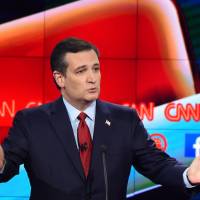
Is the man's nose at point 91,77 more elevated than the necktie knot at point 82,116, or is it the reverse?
the man's nose at point 91,77

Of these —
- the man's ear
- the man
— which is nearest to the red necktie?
the man

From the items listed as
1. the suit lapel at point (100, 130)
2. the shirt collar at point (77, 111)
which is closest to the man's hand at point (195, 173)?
the suit lapel at point (100, 130)

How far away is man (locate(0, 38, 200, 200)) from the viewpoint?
6.02ft

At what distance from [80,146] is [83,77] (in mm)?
277

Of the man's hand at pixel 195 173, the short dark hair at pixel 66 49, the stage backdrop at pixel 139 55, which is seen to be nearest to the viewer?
the man's hand at pixel 195 173

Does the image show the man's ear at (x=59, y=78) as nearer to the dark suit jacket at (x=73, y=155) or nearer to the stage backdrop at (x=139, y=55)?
the dark suit jacket at (x=73, y=155)

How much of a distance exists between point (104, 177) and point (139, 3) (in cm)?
255

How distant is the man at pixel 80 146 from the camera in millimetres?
1834

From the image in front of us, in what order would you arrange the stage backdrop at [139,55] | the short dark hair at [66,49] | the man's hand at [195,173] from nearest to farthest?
1. the man's hand at [195,173]
2. the short dark hair at [66,49]
3. the stage backdrop at [139,55]

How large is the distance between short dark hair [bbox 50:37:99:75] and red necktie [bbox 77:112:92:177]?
0.75ft

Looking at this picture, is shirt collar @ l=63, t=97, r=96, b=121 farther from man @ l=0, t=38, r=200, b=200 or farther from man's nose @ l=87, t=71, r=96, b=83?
man's nose @ l=87, t=71, r=96, b=83

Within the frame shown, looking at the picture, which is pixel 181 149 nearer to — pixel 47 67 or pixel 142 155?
pixel 47 67

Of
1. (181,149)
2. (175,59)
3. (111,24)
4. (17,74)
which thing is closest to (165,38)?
(175,59)

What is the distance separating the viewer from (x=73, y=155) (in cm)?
185
